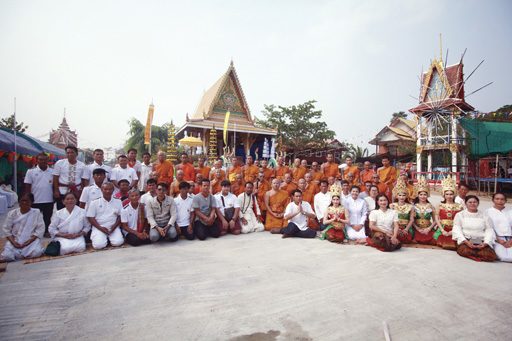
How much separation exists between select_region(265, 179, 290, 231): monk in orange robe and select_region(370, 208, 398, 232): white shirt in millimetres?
1935

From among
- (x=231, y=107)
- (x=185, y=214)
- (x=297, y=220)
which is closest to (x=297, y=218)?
(x=297, y=220)

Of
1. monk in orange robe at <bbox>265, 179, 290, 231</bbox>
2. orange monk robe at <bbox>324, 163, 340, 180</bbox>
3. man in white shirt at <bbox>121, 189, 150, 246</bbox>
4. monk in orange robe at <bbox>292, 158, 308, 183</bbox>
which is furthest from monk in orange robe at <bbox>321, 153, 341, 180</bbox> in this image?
man in white shirt at <bbox>121, 189, 150, 246</bbox>

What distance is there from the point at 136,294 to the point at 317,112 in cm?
2235

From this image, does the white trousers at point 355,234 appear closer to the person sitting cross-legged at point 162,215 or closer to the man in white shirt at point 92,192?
the person sitting cross-legged at point 162,215

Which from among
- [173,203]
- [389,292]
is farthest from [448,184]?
[173,203]

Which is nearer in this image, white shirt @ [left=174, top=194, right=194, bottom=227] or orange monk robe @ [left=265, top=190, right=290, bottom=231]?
white shirt @ [left=174, top=194, right=194, bottom=227]

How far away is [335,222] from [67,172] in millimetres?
5086

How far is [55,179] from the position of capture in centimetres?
506

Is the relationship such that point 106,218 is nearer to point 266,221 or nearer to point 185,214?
point 185,214

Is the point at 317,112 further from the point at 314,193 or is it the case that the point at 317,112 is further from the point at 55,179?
the point at 55,179

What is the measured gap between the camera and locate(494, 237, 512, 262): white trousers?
3.93 m

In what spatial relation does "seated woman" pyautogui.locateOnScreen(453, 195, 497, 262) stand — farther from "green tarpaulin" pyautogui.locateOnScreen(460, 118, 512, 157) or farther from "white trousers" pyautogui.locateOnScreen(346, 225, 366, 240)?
"green tarpaulin" pyautogui.locateOnScreen(460, 118, 512, 157)

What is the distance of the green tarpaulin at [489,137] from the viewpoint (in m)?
11.6

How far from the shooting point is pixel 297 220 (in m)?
5.45
